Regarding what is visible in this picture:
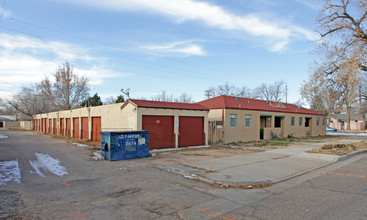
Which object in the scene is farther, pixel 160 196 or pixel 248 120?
pixel 248 120

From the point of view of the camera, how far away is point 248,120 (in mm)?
23688

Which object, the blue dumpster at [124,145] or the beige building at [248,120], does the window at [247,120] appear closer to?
the beige building at [248,120]

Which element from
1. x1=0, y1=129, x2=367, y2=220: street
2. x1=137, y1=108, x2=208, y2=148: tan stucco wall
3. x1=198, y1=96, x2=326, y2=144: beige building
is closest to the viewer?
x1=0, y1=129, x2=367, y2=220: street

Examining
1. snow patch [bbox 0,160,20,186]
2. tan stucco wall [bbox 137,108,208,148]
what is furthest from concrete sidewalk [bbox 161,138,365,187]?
tan stucco wall [bbox 137,108,208,148]

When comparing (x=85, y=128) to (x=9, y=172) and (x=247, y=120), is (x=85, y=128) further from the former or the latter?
(x=247, y=120)

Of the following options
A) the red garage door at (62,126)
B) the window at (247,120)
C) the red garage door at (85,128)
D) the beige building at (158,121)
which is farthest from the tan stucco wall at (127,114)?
the red garage door at (62,126)

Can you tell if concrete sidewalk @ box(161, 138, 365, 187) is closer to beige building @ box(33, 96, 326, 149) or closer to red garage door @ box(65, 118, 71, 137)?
beige building @ box(33, 96, 326, 149)

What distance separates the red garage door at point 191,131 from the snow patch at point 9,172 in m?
9.46

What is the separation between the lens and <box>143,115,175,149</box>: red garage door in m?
15.3

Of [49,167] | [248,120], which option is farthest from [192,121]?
[49,167]

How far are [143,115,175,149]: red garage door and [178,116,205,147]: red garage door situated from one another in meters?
0.82

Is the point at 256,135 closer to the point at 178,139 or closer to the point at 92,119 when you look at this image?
the point at 178,139

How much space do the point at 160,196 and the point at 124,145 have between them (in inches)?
229

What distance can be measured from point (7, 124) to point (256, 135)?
81.3 m
